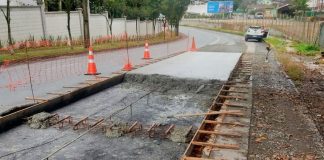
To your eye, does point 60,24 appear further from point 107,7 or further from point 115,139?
point 115,139

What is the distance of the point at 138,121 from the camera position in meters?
6.40

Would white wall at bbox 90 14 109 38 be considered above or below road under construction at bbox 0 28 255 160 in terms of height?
above

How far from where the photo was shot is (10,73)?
11625 mm

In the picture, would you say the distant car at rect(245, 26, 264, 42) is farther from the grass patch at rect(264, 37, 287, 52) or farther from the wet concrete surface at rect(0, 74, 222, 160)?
the wet concrete surface at rect(0, 74, 222, 160)

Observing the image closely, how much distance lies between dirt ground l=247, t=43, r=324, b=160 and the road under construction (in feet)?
0.79

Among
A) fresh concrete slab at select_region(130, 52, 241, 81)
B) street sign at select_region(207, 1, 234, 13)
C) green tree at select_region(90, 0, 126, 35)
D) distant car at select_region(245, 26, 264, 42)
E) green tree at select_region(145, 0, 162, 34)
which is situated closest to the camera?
fresh concrete slab at select_region(130, 52, 241, 81)

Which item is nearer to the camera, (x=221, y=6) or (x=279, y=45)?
(x=279, y=45)

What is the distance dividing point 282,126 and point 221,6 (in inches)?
2597

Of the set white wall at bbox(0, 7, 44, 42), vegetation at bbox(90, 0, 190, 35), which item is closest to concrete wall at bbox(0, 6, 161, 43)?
white wall at bbox(0, 7, 44, 42)

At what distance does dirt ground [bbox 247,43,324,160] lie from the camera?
15.6 ft

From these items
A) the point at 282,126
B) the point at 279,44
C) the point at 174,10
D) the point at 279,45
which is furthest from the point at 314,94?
the point at 174,10

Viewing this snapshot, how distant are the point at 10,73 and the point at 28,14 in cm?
1035

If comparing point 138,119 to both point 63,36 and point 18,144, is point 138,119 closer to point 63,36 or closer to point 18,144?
point 18,144

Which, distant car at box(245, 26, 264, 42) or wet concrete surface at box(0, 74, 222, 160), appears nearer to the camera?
wet concrete surface at box(0, 74, 222, 160)
